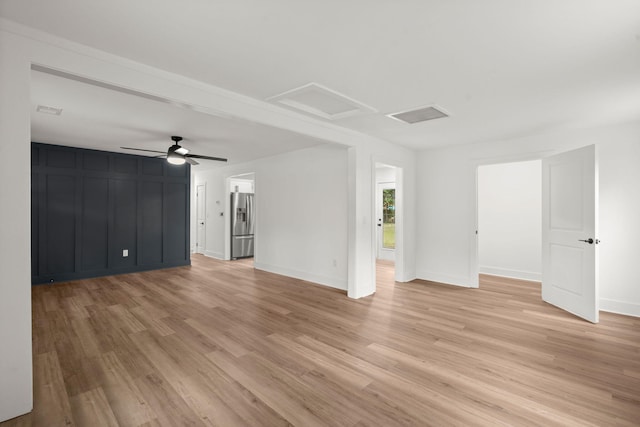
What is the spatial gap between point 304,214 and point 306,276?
3.83 feet

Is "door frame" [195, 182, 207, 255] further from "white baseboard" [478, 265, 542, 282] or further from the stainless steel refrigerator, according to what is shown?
"white baseboard" [478, 265, 542, 282]

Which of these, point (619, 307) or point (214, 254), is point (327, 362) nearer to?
point (619, 307)

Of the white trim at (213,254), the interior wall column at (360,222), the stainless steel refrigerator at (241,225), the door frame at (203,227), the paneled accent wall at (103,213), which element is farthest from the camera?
the door frame at (203,227)

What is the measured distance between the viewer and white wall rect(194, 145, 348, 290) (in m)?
5.41

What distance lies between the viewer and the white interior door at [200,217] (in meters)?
9.19


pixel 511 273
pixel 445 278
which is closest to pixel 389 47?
pixel 445 278

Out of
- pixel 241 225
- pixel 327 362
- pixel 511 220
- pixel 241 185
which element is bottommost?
pixel 327 362

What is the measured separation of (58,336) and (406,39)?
14.0 feet

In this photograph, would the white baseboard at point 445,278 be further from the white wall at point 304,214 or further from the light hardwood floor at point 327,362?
the white wall at point 304,214

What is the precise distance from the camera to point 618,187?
4066 mm

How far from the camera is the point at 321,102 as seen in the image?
11.3ft

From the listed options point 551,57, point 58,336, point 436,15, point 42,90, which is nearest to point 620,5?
point 551,57

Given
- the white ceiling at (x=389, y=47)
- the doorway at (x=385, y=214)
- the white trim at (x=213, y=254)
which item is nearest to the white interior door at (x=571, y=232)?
the white ceiling at (x=389, y=47)

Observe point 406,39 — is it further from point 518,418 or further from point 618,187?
point 618,187
